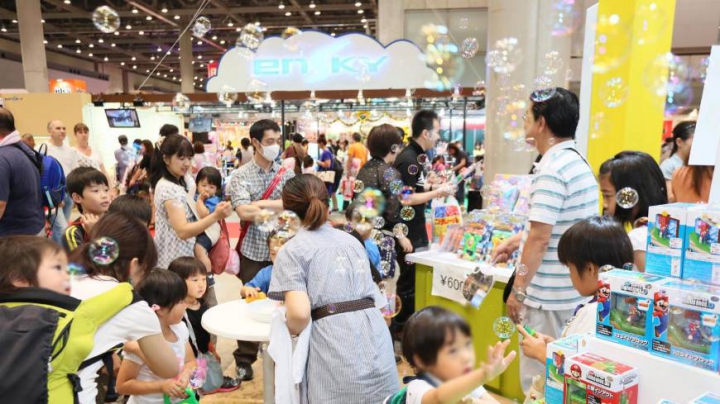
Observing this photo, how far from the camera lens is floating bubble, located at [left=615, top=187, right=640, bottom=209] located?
2295mm

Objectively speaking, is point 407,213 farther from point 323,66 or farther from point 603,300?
point 323,66

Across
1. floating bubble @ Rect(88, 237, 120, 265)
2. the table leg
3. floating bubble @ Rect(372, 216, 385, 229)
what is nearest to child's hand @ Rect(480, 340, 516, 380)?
floating bubble @ Rect(88, 237, 120, 265)

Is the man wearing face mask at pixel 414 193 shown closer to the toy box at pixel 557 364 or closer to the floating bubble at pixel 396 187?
the floating bubble at pixel 396 187

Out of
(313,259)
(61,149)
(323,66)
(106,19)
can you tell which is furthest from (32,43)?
(313,259)

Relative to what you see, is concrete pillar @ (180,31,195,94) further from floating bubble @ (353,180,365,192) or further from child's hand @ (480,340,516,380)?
child's hand @ (480,340,516,380)

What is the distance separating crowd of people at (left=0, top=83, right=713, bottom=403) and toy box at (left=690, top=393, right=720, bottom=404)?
491 mm

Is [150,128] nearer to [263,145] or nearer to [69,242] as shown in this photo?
[263,145]

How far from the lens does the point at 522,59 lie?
246 inches

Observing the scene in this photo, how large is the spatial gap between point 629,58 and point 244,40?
12.3ft

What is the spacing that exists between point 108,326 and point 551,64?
593 cm

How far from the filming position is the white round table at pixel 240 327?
241 cm

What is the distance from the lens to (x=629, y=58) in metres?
4.21

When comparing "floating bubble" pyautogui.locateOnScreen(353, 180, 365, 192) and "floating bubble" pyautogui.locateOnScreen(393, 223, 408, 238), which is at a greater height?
"floating bubble" pyautogui.locateOnScreen(353, 180, 365, 192)

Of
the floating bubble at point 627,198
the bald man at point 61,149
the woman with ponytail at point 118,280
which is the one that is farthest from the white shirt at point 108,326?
the bald man at point 61,149
